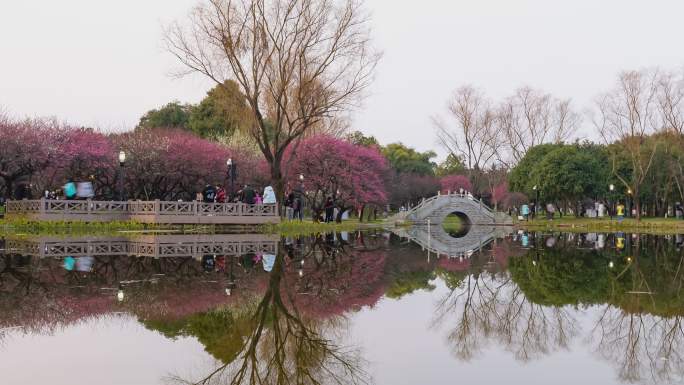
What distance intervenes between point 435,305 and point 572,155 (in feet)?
176

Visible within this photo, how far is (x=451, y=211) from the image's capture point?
2276 inches

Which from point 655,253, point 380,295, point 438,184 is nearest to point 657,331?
point 380,295

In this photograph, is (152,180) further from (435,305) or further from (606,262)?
(435,305)

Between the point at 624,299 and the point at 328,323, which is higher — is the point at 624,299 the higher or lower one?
the higher one

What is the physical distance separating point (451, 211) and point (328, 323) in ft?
165

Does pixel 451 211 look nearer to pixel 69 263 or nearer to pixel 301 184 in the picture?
pixel 301 184

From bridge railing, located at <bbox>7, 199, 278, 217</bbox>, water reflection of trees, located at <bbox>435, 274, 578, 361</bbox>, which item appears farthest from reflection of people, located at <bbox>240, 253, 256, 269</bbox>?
bridge railing, located at <bbox>7, 199, 278, 217</bbox>

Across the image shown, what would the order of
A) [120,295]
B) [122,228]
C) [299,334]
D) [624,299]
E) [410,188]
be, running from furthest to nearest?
1. [410,188]
2. [122,228]
3. [624,299]
4. [120,295]
5. [299,334]

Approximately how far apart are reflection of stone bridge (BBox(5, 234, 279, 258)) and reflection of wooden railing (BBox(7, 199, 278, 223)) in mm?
6630

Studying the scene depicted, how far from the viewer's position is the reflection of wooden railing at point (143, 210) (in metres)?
29.8

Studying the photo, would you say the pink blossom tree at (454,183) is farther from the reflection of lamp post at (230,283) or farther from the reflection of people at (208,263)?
the reflection of lamp post at (230,283)

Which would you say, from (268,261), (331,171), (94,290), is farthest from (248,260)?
(331,171)

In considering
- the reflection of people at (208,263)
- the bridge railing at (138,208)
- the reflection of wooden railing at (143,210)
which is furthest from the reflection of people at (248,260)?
the bridge railing at (138,208)

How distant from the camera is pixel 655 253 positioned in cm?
2158
